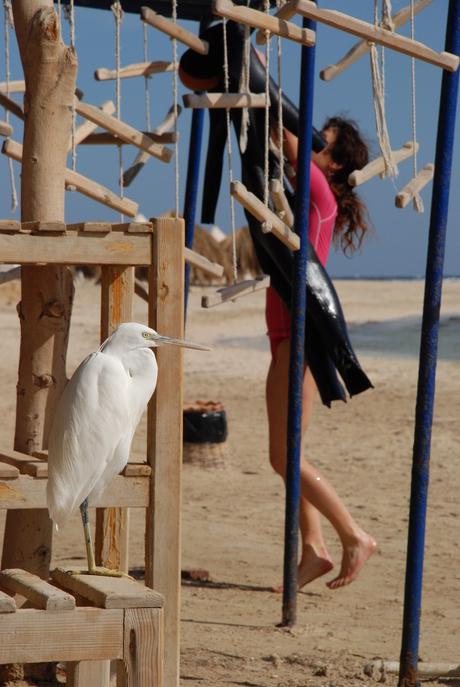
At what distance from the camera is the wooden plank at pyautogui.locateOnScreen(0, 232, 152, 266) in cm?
233

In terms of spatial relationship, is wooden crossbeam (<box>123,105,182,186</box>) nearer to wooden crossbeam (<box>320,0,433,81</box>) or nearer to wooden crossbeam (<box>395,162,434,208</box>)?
wooden crossbeam (<box>320,0,433,81</box>)

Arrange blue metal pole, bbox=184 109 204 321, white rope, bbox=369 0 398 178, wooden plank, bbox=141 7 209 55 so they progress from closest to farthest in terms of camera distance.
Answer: white rope, bbox=369 0 398 178 → wooden plank, bbox=141 7 209 55 → blue metal pole, bbox=184 109 204 321

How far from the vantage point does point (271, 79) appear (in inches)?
149

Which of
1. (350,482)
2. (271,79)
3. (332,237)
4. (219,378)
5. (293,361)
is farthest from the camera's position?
(219,378)

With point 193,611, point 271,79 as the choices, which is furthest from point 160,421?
point 271,79

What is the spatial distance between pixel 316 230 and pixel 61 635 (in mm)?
Result: 2592

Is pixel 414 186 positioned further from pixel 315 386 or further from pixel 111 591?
pixel 111 591

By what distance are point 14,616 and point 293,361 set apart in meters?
1.86

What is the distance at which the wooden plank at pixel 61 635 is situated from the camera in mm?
1932

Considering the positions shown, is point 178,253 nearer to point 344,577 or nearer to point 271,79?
point 271,79

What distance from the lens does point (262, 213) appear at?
3125 mm

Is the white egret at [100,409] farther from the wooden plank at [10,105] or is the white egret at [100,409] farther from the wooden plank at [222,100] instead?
the wooden plank at [10,105]

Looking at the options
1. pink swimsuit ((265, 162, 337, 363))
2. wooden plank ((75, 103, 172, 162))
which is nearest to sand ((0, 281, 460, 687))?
pink swimsuit ((265, 162, 337, 363))

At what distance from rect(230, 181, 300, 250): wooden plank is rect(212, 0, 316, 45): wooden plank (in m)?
0.57
